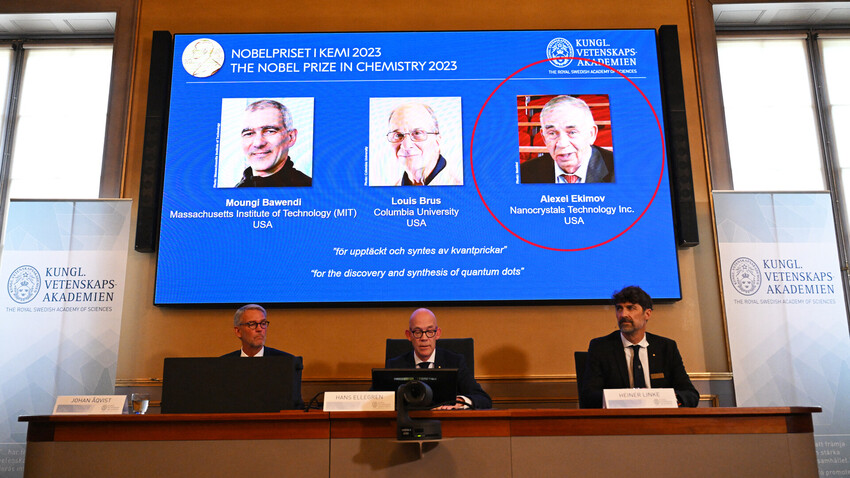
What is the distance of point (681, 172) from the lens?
471 cm

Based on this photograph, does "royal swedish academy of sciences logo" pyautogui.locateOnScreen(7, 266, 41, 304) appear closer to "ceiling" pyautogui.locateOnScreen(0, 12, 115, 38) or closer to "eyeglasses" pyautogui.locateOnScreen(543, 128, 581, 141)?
"ceiling" pyautogui.locateOnScreen(0, 12, 115, 38)

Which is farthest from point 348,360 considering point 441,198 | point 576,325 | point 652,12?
point 652,12

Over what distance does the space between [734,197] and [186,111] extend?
3798 mm

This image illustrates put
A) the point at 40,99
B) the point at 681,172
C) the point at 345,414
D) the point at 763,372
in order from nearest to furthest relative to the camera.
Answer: the point at 345,414 → the point at 763,372 → the point at 681,172 → the point at 40,99

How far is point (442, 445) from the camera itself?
2.50 meters

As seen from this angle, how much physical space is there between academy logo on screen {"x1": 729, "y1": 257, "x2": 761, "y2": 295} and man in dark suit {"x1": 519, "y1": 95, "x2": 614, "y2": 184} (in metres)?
→ 0.99

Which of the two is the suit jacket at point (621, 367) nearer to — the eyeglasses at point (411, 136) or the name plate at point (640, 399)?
the name plate at point (640, 399)

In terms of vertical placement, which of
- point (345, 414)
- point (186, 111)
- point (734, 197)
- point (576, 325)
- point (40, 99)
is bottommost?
point (345, 414)

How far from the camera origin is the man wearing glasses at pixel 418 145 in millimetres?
4707

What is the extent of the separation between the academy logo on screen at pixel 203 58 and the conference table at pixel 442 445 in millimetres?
2976

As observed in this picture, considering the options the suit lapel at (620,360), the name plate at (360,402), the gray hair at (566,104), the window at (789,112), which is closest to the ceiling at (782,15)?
the window at (789,112)

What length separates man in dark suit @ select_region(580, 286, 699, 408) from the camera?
3449 mm

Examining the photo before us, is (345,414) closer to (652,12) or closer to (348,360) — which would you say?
(348,360)

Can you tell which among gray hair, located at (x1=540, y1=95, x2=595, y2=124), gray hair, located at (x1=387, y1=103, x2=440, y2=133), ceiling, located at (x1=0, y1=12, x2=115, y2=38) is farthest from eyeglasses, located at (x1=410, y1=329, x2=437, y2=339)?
ceiling, located at (x1=0, y1=12, x2=115, y2=38)
